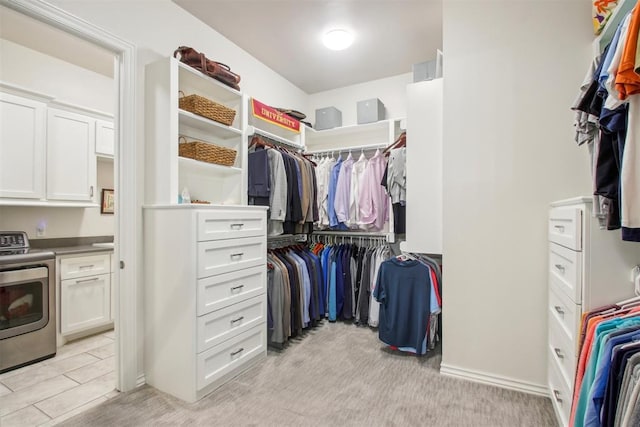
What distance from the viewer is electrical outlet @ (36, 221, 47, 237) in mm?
2895

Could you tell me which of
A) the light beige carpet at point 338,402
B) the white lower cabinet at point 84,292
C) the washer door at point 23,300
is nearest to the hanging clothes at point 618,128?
the light beige carpet at point 338,402

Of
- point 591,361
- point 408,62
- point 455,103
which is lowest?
point 591,361

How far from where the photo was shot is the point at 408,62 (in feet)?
10.6

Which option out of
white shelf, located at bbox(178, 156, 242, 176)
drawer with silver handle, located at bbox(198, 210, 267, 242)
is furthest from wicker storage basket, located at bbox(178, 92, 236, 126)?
drawer with silver handle, located at bbox(198, 210, 267, 242)

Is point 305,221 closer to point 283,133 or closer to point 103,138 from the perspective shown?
point 283,133

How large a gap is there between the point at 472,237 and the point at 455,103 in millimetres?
936

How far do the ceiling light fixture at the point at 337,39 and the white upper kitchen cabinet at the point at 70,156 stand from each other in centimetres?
248

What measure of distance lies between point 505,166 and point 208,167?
2141mm

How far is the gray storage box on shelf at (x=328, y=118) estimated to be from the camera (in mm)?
3592

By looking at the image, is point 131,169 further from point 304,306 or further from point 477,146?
point 477,146

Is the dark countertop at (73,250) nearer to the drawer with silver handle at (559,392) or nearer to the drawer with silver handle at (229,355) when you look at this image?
the drawer with silver handle at (229,355)

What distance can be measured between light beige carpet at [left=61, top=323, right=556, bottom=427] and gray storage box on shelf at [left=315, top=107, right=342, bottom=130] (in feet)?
8.22

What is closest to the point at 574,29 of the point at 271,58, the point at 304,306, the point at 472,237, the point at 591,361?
the point at 472,237

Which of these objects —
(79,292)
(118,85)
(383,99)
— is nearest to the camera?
(118,85)
